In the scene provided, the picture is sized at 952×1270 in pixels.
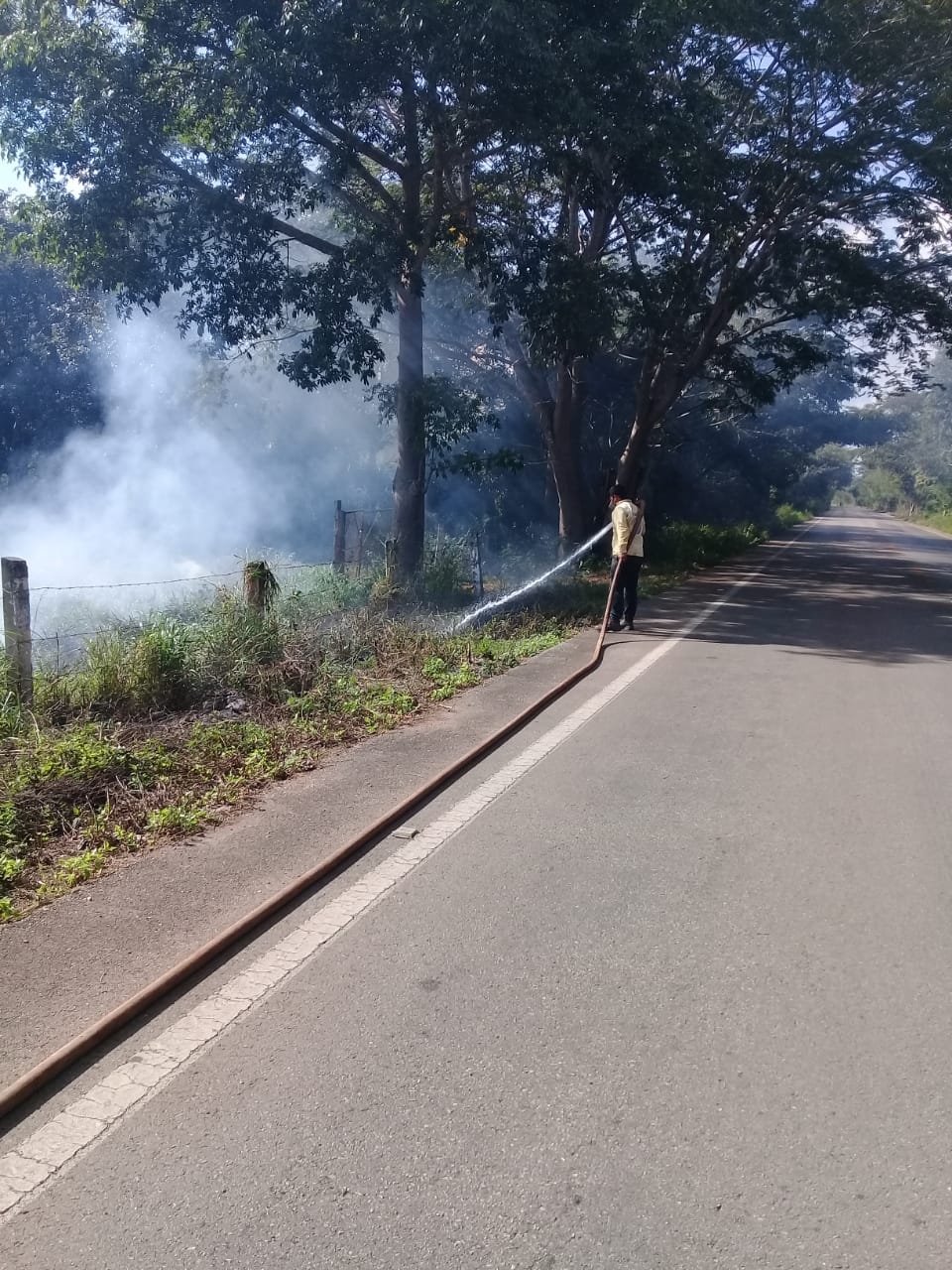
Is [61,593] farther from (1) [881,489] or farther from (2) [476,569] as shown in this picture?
(1) [881,489]

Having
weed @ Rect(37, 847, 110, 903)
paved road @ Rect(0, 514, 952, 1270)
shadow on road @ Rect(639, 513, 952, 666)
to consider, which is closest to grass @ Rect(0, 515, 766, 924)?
weed @ Rect(37, 847, 110, 903)

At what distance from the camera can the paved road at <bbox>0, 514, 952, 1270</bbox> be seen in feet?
9.07

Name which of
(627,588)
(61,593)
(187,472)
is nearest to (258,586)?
(627,588)

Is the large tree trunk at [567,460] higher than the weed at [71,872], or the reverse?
the large tree trunk at [567,460]

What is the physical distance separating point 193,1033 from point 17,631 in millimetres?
4465

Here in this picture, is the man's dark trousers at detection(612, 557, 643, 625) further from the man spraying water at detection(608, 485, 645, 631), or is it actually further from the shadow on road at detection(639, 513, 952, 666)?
the shadow on road at detection(639, 513, 952, 666)

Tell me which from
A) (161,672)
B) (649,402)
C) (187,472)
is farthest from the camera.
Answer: (187,472)

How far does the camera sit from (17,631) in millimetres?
7492

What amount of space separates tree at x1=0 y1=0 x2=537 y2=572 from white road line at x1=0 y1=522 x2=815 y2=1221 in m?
9.84

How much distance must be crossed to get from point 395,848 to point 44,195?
1230 cm

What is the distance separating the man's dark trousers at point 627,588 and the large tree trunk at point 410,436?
2903 millimetres

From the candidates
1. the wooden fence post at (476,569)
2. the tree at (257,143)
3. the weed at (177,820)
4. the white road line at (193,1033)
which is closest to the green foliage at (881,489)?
the wooden fence post at (476,569)

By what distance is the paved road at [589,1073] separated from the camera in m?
2.76

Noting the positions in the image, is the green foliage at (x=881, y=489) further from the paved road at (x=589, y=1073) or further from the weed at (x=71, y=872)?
the weed at (x=71, y=872)
